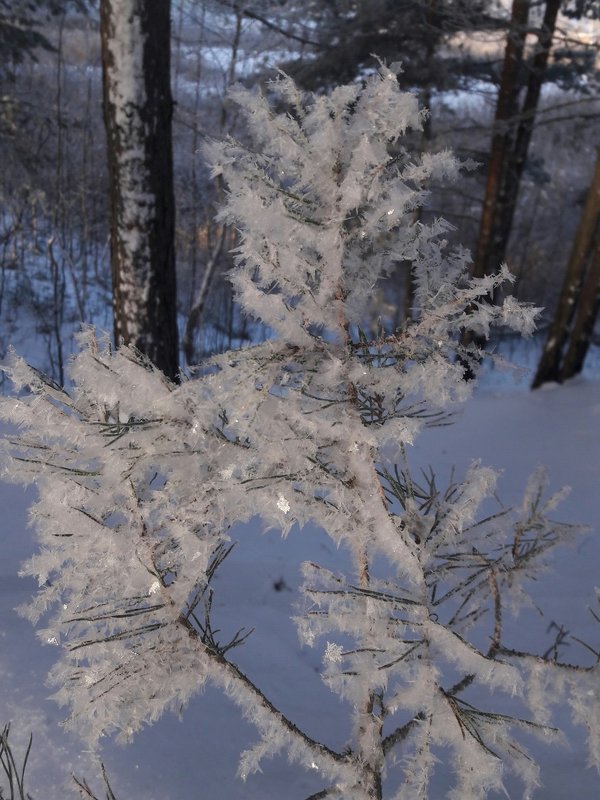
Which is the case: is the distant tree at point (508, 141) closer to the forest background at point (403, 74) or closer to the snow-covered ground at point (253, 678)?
the forest background at point (403, 74)

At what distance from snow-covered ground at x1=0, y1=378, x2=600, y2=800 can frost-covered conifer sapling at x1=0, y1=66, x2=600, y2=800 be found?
19.3 inches

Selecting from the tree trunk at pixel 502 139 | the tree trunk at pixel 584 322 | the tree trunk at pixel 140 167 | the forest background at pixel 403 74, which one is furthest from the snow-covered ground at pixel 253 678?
the tree trunk at pixel 502 139

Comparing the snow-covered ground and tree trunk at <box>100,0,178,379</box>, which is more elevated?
tree trunk at <box>100,0,178,379</box>

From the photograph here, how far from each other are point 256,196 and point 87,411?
0.58 m

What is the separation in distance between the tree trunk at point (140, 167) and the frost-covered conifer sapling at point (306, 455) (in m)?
2.47

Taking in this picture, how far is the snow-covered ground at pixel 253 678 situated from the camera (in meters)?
1.75

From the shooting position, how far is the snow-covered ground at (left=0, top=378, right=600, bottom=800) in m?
1.75

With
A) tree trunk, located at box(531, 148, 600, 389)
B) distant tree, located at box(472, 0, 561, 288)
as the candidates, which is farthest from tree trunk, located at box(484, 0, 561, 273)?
tree trunk, located at box(531, 148, 600, 389)

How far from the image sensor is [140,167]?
3.88 m

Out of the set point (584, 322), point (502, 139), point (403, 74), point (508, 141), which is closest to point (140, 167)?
point (403, 74)

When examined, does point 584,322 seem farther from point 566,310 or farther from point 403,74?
point 403,74

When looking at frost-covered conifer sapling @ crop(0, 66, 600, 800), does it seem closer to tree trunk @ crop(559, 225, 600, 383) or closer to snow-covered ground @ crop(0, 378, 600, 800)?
snow-covered ground @ crop(0, 378, 600, 800)

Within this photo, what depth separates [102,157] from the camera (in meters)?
16.7

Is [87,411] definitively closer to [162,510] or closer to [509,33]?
[162,510]
